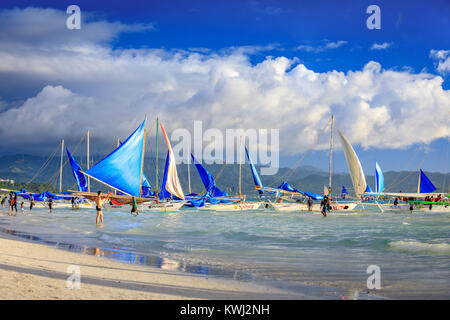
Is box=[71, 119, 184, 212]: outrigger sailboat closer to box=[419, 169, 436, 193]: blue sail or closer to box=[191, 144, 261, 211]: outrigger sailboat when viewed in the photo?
box=[191, 144, 261, 211]: outrigger sailboat

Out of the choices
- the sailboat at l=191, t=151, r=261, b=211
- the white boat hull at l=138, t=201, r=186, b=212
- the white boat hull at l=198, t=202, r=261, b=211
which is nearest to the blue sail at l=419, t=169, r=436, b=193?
the sailboat at l=191, t=151, r=261, b=211

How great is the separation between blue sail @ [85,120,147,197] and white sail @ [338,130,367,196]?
109ft

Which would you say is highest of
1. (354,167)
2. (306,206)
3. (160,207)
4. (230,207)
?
(354,167)

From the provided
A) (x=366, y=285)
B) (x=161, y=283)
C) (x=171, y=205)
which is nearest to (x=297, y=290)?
(x=366, y=285)

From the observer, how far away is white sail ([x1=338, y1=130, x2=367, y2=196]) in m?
54.3

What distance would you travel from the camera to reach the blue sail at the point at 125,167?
87.2ft

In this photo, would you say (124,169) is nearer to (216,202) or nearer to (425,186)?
(216,202)

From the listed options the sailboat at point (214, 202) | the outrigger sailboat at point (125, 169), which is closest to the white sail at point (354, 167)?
the sailboat at point (214, 202)

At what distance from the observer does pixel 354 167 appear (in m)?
54.7

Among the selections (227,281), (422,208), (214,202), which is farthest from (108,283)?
(422,208)

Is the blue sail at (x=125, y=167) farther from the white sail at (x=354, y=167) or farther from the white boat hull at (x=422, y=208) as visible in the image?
the white boat hull at (x=422, y=208)

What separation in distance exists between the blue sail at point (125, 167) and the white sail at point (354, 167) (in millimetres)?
33258

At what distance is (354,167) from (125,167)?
119ft
